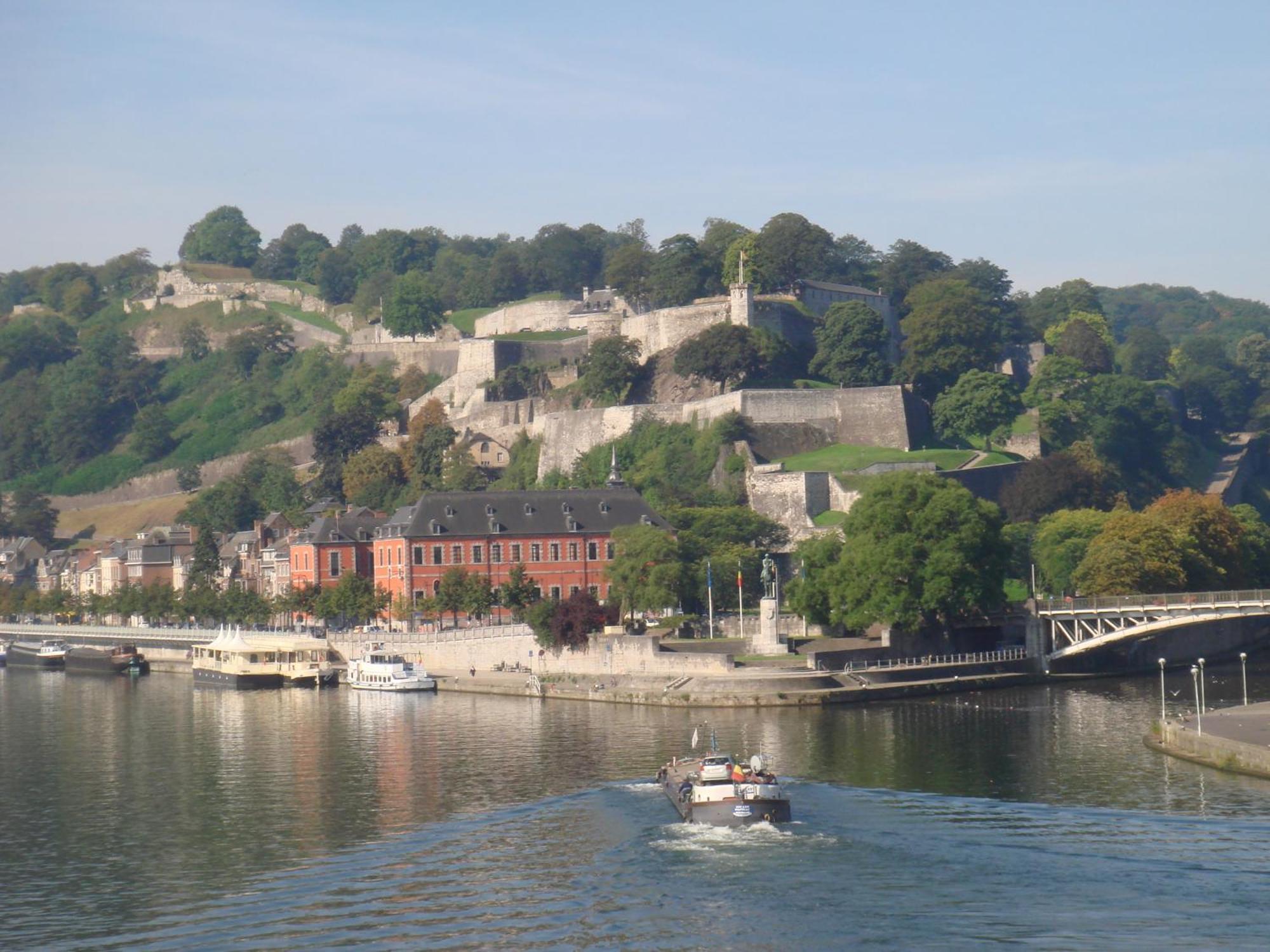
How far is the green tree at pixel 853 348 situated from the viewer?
307ft

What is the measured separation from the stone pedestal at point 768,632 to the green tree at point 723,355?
34449 millimetres

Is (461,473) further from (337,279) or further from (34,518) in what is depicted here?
A: (337,279)

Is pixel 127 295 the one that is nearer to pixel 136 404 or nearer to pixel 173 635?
pixel 136 404

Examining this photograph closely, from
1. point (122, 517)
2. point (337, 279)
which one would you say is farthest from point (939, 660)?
point (337, 279)

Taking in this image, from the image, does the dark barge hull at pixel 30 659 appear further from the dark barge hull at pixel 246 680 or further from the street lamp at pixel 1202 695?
the street lamp at pixel 1202 695

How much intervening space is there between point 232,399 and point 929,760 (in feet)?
367

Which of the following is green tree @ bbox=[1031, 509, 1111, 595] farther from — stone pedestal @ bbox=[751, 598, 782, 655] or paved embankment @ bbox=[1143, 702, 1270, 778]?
paved embankment @ bbox=[1143, 702, 1270, 778]

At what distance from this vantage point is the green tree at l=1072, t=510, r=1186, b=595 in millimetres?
62625

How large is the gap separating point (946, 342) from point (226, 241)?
101 meters

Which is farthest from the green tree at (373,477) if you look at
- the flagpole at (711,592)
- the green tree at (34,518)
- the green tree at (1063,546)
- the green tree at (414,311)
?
Result: the green tree at (1063,546)

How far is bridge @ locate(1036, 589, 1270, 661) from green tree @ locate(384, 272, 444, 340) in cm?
7464

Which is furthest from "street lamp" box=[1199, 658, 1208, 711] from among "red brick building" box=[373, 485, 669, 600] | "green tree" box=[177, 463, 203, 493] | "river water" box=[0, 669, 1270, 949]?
"green tree" box=[177, 463, 203, 493]

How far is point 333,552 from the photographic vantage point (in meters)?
85.2

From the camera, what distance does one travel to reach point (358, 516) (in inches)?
3514
